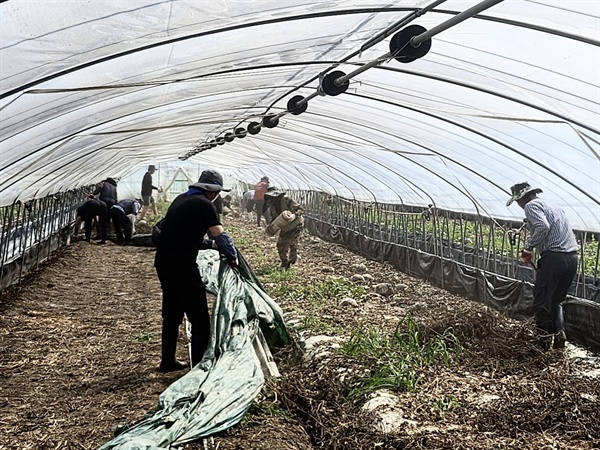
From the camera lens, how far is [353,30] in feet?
19.0

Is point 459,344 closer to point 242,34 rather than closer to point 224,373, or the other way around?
point 224,373

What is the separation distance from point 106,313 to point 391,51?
187 inches

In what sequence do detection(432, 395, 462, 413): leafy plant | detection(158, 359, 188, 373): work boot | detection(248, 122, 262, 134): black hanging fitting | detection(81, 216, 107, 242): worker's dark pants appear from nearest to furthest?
detection(432, 395, 462, 413): leafy plant → detection(158, 359, 188, 373): work boot → detection(248, 122, 262, 134): black hanging fitting → detection(81, 216, 107, 242): worker's dark pants

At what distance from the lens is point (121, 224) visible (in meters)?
14.8

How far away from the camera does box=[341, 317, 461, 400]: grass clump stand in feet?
16.3

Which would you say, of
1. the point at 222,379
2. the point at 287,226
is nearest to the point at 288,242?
the point at 287,226

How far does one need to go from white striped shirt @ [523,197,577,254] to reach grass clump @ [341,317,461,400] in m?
A: 1.23

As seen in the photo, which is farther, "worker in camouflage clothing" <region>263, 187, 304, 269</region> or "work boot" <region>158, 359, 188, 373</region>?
"worker in camouflage clothing" <region>263, 187, 304, 269</region>

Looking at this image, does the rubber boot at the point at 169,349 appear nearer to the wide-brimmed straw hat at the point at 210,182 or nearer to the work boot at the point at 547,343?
the wide-brimmed straw hat at the point at 210,182

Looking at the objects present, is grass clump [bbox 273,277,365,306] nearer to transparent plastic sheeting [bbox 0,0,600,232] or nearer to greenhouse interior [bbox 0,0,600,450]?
greenhouse interior [bbox 0,0,600,450]

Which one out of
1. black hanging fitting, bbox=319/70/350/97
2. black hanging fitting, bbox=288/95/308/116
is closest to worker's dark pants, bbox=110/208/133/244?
black hanging fitting, bbox=288/95/308/116

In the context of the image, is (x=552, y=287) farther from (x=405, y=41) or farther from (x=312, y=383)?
(x=405, y=41)

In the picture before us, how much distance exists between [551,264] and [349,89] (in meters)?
3.71

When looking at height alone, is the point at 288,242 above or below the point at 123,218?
above
